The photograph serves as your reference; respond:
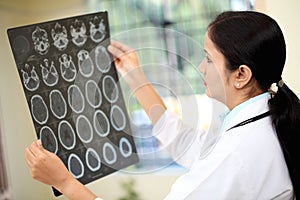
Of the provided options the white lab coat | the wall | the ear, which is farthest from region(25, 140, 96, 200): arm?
the wall

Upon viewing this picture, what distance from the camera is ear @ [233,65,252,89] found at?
1197 mm

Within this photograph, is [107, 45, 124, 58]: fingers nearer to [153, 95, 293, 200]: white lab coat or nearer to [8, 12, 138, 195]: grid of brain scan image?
[8, 12, 138, 195]: grid of brain scan image

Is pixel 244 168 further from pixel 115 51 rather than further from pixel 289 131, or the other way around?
pixel 115 51

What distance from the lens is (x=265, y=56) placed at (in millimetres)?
1195

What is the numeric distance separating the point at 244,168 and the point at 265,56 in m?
0.29

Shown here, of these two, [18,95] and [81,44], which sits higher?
[81,44]

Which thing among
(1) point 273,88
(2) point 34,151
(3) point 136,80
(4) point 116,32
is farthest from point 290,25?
(2) point 34,151

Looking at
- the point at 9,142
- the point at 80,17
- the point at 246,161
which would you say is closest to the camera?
the point at 246,161

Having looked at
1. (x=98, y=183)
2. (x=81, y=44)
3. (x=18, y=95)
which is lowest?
(x=98, y=183)

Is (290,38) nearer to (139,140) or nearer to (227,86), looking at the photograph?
(139,140)

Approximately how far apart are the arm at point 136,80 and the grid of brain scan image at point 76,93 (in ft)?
0.11

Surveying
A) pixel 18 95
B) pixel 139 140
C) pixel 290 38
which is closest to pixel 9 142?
pixel 18 95

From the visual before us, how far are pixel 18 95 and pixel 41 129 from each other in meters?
1.88

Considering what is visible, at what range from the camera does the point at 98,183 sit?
3.35 meters
